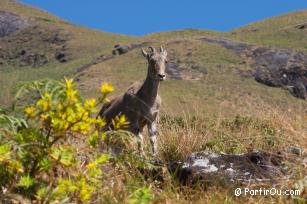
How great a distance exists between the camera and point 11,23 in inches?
6476

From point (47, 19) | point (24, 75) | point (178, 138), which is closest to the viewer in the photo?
point (178, 138)

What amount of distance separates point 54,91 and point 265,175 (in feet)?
8.36

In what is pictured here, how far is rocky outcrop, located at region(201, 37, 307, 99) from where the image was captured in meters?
95.3

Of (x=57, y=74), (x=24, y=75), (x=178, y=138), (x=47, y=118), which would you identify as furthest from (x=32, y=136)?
(x=24, y=75)

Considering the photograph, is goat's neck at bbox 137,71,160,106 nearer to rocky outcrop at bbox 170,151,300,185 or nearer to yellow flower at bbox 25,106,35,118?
rocky outcrop at bbox 170,151,300,185

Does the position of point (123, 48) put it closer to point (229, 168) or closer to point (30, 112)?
point (229, 168)

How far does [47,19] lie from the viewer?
557 feet

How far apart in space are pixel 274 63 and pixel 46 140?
100274 mm

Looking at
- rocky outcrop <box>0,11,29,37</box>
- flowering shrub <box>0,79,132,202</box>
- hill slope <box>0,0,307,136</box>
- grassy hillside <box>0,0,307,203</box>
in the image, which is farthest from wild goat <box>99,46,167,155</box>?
rocky outcrop <box>0,11,29,37</box>

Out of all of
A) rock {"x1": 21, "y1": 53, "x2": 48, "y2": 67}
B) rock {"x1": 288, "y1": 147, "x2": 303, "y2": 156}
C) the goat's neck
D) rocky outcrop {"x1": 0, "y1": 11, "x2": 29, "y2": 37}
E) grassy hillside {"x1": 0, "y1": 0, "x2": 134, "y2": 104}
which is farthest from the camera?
rocky outcrop {"x1": 0, "y1": 11, "x2": 29, "y2": 37}

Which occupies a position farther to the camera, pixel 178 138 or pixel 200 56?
pixel 200 56

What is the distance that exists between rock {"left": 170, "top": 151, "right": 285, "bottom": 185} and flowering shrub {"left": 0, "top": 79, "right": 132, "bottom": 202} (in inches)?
65.9

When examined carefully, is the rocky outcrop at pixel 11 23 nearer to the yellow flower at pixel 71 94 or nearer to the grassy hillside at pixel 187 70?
the grassy hillside at pixel 187 70

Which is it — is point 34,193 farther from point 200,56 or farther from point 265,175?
point 200,56
